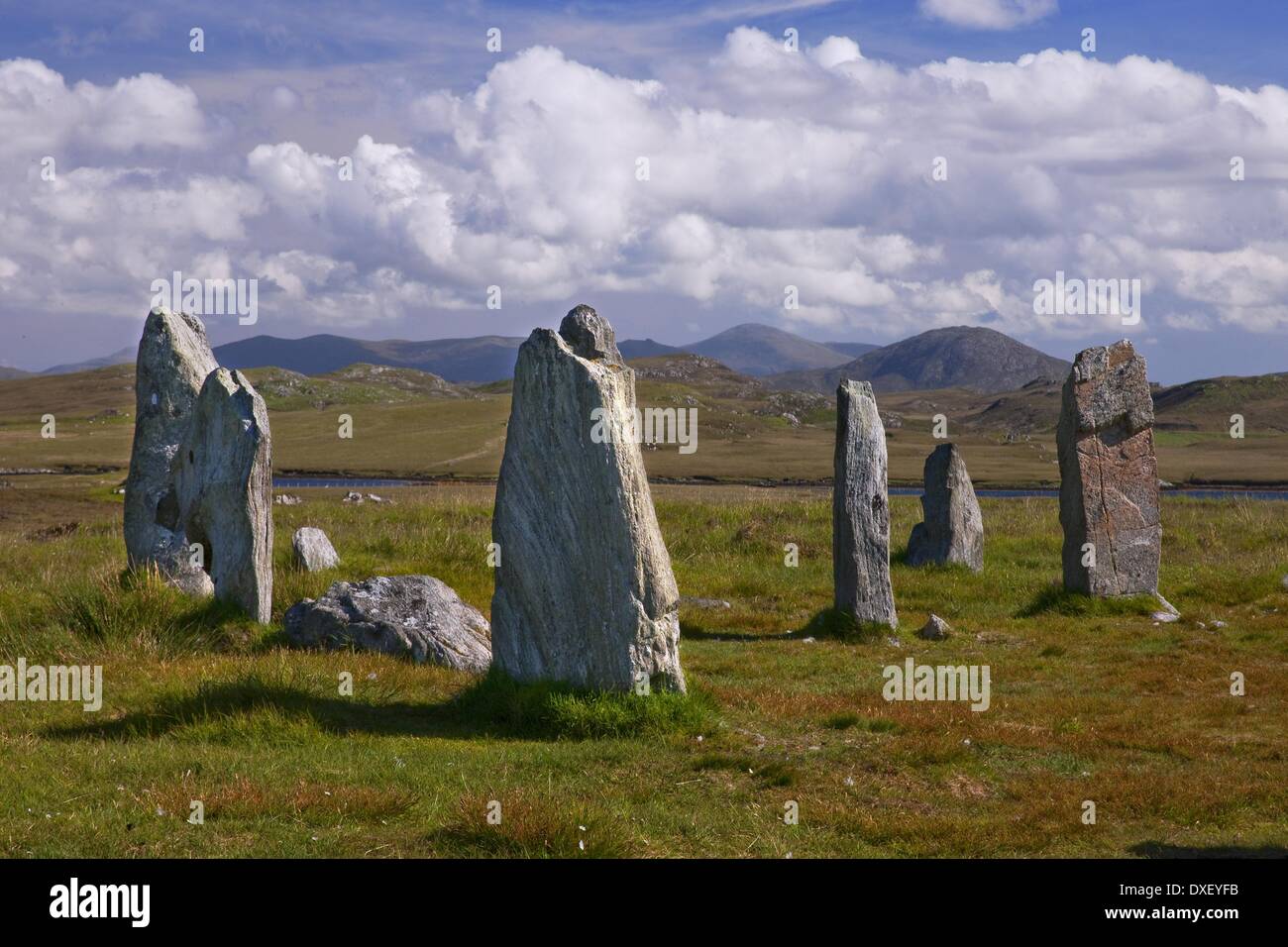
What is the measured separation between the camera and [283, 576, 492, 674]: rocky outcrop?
1427 cm

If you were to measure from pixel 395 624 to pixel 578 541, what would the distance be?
3900 millimetres

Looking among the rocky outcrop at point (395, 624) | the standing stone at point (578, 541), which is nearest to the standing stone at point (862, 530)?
the rocky outcrop at point (395, 624)

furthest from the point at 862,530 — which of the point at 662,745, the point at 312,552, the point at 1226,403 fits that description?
the point at 1226,403

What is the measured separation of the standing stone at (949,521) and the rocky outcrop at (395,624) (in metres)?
11.5

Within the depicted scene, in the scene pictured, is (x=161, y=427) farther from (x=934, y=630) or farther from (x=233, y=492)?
(x=934, y=630)

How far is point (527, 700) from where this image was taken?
11.4 m

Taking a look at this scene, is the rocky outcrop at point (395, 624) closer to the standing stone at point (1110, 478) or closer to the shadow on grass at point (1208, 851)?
the shadow on grass at point (1208, 851)

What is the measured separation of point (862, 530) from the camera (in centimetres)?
1819

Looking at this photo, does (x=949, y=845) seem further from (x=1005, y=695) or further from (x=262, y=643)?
(x=262, y=643)

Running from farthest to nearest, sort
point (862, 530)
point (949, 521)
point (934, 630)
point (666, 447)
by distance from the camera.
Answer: point (666, 447) < point (949, 521) < point (862, 530) < point (934, 630)

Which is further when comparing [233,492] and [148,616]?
[233,492]

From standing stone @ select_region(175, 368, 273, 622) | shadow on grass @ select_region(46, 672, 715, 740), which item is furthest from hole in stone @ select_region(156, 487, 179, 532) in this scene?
shadow on grass @ select_region(46, 672, 715, 740)

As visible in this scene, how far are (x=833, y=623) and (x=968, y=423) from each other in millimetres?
178040

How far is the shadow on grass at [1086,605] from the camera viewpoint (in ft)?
65.0
